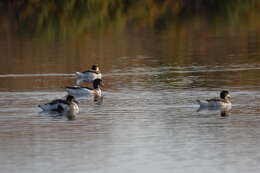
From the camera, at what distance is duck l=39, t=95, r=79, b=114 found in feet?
89.4

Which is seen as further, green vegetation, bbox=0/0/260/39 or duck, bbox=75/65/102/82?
green vegetation, bbox=0/0/260/39

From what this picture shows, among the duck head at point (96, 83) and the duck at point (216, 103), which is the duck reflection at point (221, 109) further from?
the duck head at point (96, 83)

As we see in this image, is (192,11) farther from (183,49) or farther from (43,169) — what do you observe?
(43,169)

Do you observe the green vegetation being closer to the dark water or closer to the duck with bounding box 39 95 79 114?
the dark water

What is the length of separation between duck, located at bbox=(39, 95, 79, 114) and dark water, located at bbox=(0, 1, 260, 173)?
32 cm

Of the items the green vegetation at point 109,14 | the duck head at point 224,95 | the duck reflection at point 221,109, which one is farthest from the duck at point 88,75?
the green vegetation at point 109,14

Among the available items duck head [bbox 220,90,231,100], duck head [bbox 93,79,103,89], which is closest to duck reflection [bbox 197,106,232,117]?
duck head [bbox 220,90,231,100]

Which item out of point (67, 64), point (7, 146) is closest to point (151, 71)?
point (67, 64)

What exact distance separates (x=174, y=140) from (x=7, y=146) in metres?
3.72

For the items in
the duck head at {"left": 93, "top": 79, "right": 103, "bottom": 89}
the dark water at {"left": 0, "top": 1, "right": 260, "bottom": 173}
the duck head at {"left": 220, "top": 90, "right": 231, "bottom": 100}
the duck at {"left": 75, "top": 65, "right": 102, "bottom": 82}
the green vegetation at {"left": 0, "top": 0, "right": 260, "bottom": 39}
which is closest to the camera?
the dark water at {"left": 0, "top": 1, "right": 260, "bottom": 173}

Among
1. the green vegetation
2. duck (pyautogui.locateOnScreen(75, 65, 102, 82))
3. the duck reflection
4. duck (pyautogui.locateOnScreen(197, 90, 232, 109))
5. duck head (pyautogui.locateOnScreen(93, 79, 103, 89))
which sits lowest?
the duck reflection

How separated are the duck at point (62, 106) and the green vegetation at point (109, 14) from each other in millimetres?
23904

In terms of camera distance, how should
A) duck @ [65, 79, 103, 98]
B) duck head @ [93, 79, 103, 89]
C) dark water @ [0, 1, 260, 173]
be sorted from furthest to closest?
duck head @ [93, 79, 103, 89] < duck @ [65, 79, 103, 98] < dark water @ [0, 1, 260, 173]

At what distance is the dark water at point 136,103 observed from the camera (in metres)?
20.5
